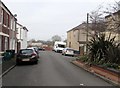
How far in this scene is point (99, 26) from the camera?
40938 millimetres

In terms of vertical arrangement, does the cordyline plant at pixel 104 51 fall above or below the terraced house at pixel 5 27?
below

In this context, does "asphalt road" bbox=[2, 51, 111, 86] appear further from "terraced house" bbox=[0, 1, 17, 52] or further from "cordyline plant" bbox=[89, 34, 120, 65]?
"terraced house" bbox=[0, 1, 17, 52]

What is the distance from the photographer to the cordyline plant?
18.2 meters

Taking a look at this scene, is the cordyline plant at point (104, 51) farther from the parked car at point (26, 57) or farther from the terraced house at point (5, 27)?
the terraced house at point (5, 27)

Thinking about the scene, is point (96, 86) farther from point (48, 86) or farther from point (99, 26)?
point (99, 26)

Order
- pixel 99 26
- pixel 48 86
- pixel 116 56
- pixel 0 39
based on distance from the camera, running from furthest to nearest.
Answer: pixel 99 26, pixel 0 39, pixel 116 56, pixel 48 86

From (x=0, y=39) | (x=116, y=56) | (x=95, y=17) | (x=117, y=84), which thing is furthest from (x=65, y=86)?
(x=95, y=17)

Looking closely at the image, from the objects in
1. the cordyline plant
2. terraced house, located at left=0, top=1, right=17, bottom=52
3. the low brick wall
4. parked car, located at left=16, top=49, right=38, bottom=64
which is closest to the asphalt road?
the low brick wall

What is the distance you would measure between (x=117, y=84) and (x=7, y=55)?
599 inches

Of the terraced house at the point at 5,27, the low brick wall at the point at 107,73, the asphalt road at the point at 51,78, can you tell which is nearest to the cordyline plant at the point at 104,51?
the low brick wall at the point at 107,73

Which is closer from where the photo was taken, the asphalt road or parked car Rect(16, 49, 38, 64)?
the asphalt road

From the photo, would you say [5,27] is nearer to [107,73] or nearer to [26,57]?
[26,57]

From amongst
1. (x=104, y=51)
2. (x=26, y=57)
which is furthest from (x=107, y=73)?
(x=26, y=57)

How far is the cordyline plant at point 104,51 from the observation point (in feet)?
59.7
